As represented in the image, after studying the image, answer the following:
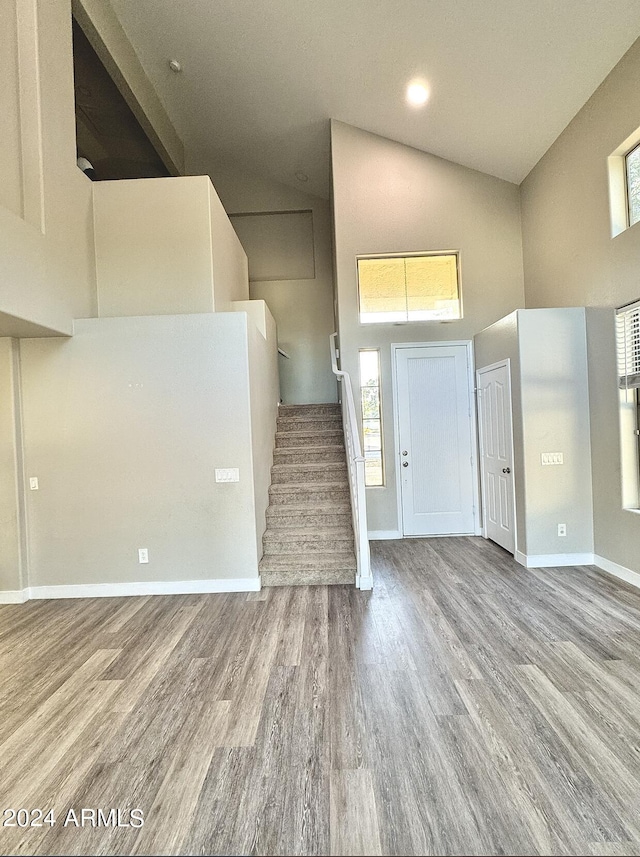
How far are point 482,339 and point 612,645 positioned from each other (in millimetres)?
3670

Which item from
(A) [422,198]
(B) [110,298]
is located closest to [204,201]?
(B) [110,298]

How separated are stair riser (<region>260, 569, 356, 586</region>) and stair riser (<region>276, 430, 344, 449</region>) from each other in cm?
191

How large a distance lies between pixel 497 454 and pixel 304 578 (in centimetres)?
263

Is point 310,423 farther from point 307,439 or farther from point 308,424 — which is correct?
point 307,439

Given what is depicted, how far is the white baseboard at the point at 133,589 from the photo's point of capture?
13.8 feet

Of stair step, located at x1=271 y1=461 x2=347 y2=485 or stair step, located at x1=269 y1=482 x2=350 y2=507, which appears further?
stair step, located at x1=271 y1=461 x2=347 y2=485

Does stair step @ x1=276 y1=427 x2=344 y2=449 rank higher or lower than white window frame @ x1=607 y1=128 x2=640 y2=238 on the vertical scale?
lower

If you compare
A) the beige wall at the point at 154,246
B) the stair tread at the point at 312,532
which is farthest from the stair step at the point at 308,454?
the beige wall at the point at 154,246

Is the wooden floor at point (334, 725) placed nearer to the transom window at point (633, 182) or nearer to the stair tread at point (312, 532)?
the stair tread at point (312, 532)

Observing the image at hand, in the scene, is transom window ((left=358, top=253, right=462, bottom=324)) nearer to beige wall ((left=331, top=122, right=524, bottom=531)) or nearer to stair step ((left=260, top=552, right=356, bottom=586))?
beige wall ((left=331, top=122, right=524, bottom=531))

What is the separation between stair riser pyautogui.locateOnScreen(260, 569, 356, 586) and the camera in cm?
426

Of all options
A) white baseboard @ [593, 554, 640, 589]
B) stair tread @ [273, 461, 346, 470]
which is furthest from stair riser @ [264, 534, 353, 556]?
white baseboard @ [593, 554, 640, 589]

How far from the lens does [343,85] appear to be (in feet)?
17.0

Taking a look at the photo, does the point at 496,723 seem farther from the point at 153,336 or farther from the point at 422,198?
the point at 422,198
